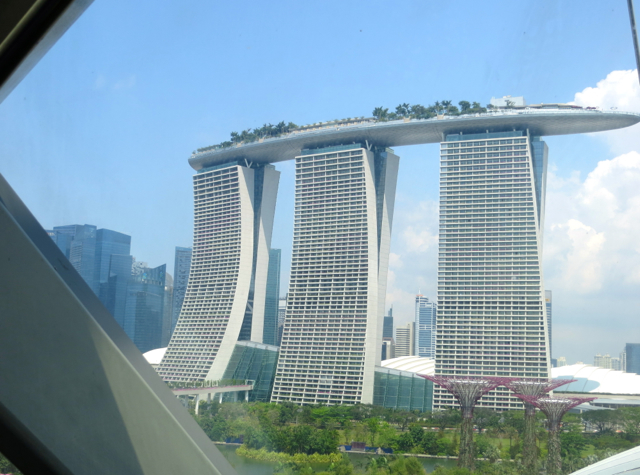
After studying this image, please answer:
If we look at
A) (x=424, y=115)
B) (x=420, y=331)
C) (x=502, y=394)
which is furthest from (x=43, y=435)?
(x=420, y=331)

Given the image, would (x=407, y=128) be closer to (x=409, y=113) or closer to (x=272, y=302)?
(x=409, y=113)

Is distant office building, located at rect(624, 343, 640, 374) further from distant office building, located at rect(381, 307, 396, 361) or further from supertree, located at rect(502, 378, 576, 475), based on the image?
distant office building, located at rect(381, 307, 396, 361)

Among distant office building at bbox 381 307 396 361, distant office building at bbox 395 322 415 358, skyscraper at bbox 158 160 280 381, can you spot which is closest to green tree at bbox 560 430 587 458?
skyscraper at bbox 158 160 280 381

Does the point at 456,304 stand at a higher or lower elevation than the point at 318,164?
lower

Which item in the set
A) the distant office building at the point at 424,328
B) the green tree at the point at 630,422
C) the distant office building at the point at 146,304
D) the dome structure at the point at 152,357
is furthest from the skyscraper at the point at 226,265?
the distant office building at the point at 424,328

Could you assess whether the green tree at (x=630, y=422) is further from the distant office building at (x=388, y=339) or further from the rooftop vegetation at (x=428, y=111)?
the distant office building at (x=388, y=339)

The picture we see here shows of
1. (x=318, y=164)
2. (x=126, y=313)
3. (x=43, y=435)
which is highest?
(x=318, y=164)

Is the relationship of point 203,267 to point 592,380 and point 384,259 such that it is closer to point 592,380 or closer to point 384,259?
point 384,259
